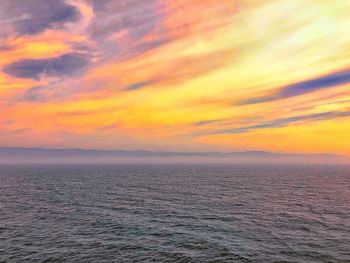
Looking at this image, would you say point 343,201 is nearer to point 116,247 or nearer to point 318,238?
point 318,238

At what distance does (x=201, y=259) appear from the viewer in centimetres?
4794

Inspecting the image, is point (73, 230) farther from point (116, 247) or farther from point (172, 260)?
point (172, 260)

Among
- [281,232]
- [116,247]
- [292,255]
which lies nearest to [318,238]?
[281,232]

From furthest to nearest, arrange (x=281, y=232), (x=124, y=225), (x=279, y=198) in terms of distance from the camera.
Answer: (x=279, y=198), (x=124, y=225), (x=281, y=232)

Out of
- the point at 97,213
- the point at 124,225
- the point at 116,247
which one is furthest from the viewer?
the point at 97,213

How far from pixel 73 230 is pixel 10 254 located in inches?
550

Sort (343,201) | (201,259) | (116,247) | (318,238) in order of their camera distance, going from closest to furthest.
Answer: (201,259) < (116,247) < (318,238) < (343,201)

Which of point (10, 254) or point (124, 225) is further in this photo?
point (124, 225)

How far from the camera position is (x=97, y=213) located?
79875 millimetres

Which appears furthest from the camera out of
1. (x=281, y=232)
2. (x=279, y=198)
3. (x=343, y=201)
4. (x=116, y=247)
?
(x=279, y=198)

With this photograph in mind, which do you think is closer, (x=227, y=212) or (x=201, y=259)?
(x=201, y=259)

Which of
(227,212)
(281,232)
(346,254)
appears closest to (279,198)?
(227,212)

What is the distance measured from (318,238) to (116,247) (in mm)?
35401

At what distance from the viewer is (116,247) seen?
53281 mm
